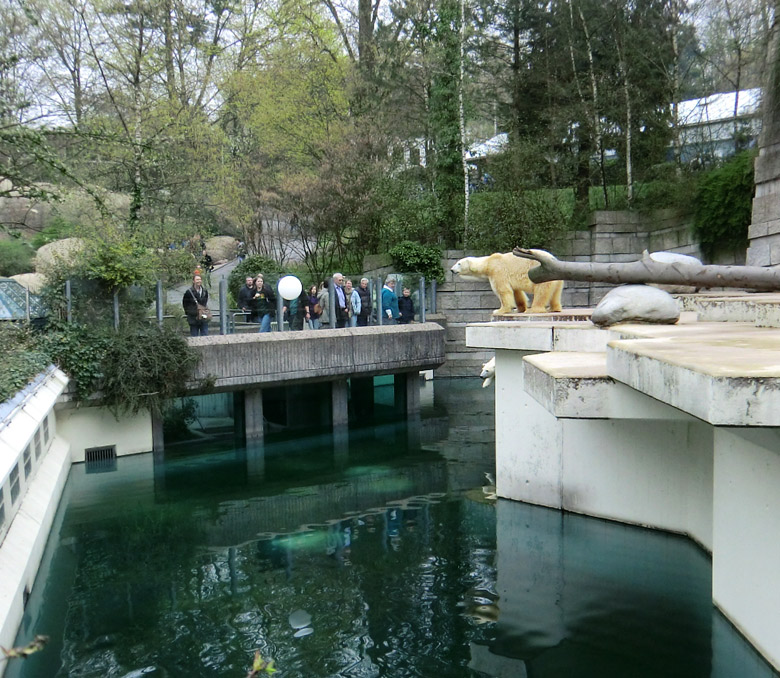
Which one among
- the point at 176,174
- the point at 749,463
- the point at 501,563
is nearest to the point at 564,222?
the point at 176,174

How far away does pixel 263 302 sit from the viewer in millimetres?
15148

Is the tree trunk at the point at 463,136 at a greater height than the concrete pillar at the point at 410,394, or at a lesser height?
greater

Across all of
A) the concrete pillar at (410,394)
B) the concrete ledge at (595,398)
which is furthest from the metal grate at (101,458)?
the concrete ledge at (595,398)

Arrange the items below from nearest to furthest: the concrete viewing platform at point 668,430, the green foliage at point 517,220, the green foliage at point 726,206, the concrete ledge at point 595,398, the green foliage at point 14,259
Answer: the concrete viewing platform at point 668,430
the concrete ledge at point 595,398
the green foliage at point 726,206
the green foliage at point 517,220
the green foliage at point 14,259

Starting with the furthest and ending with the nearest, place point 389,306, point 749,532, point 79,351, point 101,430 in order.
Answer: point 389,306
point 101,430
point 79,351
point 749,532

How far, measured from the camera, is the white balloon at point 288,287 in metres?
15.3

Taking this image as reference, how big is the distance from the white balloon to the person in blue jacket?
2.51 meters

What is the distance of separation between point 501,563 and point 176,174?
15266 millimetres

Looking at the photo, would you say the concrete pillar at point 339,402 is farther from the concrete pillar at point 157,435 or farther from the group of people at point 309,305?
the concrete pillar at point 157,435

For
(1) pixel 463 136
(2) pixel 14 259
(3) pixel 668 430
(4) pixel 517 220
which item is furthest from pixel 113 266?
(1) pixel 463 136

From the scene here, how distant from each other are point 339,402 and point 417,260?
6.40 meters

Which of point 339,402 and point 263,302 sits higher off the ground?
point 263,302

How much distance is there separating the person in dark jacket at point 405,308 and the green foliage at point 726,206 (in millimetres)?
7009

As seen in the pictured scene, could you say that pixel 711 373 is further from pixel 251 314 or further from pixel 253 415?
pixel 253 415
